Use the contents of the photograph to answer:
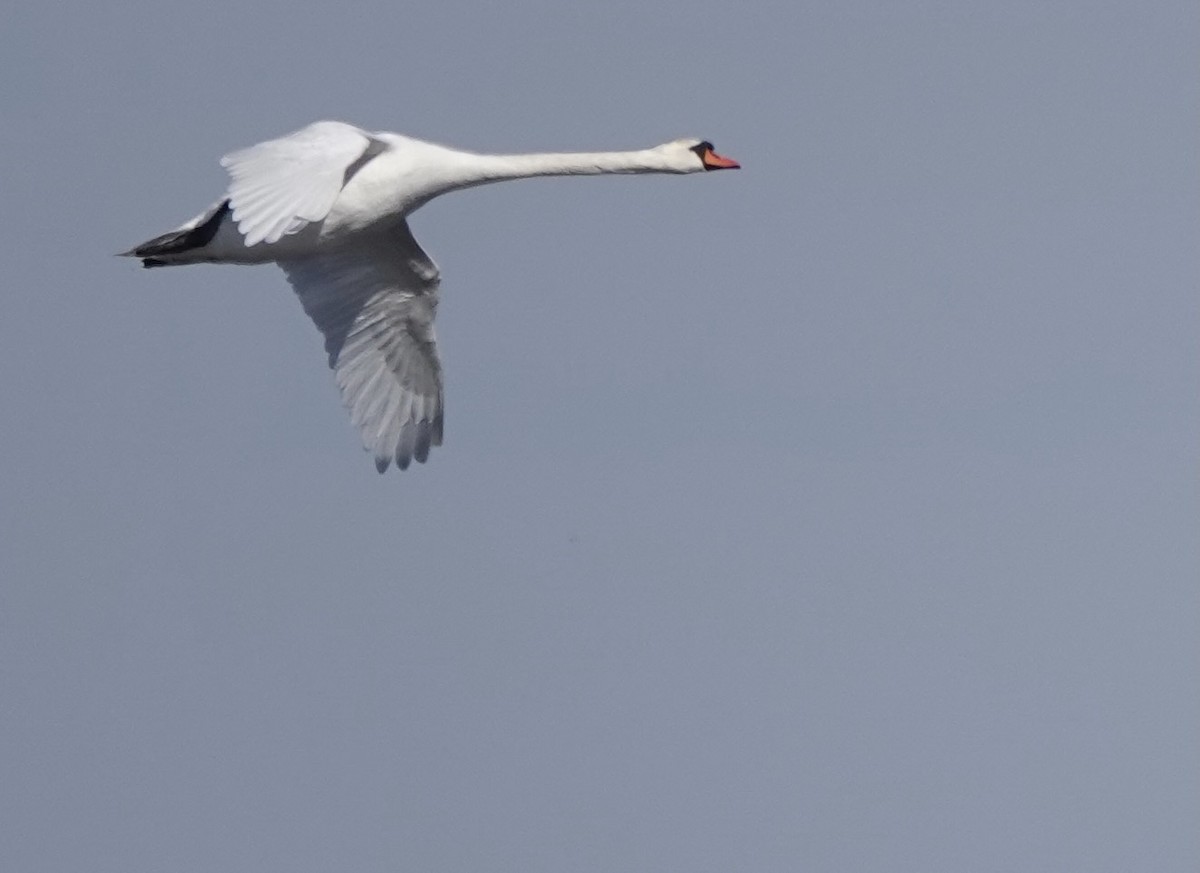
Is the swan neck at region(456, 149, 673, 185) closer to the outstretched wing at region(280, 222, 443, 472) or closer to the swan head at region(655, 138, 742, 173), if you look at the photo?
the swan head at region(655, 138, 742, 173)

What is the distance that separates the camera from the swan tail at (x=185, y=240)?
22.4 m

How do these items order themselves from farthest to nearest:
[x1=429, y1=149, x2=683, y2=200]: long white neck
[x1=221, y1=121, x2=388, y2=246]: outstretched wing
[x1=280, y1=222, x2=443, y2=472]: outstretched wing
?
[x1=280, y1=222, x2=443, y2=472]: outstretched wing
[x1=429, y1=149, x2=683, y2=200]: long white neck
[x1=221, y1=121, x2=388, y2=246]: outstretched wing

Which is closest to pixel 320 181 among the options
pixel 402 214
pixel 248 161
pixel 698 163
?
pixel 248 161

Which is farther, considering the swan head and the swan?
the swan head

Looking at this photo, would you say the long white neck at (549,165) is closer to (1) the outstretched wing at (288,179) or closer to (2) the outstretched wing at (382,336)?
(1) the outstretched wing at (288,179)

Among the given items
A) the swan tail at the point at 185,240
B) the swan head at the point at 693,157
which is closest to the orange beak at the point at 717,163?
the swan head at the point at 693,157

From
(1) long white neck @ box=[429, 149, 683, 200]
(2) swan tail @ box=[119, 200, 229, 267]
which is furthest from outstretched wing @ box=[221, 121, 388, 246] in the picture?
(2) swan tail @ box=[119, 200, 229, 267]

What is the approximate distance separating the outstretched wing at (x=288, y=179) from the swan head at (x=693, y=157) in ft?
10.1

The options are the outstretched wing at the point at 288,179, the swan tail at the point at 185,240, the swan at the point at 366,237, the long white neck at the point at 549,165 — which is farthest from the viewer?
the swan tail at the point at 185,240

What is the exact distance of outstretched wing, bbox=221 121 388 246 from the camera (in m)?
19.3

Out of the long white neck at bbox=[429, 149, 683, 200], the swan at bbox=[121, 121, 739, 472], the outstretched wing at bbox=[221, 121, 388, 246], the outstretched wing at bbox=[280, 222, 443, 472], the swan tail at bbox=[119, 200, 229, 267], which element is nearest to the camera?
the outstretched wing at bbox=[221, 121, 388, 246]

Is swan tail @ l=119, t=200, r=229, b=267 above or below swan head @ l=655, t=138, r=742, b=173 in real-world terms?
below

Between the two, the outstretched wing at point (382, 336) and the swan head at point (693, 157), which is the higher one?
the swan head at point (693, 157)

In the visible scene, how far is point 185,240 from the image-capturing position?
22.5m
